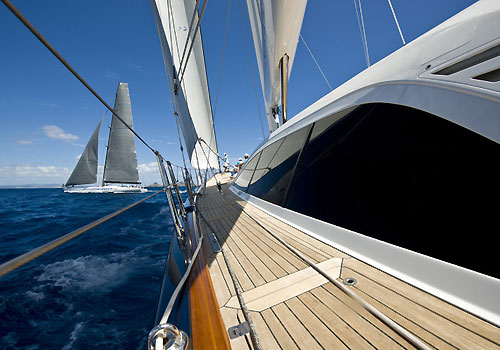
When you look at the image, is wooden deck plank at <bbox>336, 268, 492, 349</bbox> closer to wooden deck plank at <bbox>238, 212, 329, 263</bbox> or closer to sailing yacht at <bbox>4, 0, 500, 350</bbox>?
sailing yacht at <bbox>4, 0, 500, 350</bbox>

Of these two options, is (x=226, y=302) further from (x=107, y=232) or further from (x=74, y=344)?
(x=107, y=232)

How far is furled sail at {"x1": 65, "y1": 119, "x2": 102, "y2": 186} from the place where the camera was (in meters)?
26.0

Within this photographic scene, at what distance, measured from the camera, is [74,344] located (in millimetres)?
2488

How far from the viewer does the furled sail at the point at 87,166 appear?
85.4 feet

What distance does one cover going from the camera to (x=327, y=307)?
4.54ft

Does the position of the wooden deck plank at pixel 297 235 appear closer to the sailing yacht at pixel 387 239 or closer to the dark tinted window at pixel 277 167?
the sailing yacht at pixel 387 239

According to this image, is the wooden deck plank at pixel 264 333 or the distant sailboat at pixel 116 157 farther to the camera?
the distant sailboat at pixel 116 157

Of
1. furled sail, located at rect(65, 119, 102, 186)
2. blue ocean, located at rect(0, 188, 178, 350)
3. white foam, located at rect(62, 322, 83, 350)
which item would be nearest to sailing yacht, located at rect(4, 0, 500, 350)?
blue ocean, located at rect(0, 188, 178, 350)

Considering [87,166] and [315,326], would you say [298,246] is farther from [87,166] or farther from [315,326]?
[87,166]

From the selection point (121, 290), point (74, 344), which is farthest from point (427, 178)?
point (121, 290)

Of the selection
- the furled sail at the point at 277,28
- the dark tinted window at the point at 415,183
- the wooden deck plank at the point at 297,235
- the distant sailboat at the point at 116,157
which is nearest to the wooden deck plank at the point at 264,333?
the wooden deck plank at the point at 297,235

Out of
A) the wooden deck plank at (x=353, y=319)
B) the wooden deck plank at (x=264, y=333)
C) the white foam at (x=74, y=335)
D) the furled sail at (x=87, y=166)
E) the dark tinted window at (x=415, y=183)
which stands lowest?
the white foam at (x=74, y=335)

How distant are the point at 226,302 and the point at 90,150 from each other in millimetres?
32513

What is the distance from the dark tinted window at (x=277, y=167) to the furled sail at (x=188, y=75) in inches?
114
